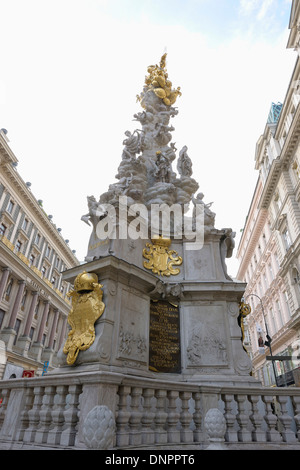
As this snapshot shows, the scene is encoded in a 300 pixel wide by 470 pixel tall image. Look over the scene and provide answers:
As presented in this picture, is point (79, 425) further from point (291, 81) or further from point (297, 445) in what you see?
point (291, 81)

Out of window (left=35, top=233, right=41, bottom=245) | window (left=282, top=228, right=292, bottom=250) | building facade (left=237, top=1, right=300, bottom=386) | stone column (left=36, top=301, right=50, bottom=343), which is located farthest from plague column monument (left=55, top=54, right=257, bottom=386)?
stone column (left=36, top=301, right=50, bottom=343)

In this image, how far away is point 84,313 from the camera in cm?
614

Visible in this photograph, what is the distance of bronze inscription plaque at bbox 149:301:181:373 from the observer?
6.84 metres

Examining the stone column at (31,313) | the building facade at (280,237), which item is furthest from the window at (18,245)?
the building facade at (280,237)

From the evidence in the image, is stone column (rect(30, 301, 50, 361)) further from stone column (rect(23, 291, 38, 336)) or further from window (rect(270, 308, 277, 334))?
window (rect(270, 308, 277, 334))

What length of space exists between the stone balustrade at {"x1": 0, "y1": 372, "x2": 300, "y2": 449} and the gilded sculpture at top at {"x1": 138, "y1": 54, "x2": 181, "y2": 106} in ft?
42.2

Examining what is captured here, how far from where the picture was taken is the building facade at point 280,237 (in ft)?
90.5

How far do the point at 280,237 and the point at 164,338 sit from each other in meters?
28.5

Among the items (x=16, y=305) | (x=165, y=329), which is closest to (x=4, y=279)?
(x=16, y=305)

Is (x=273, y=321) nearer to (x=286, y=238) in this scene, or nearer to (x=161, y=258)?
(x=286, y=238)

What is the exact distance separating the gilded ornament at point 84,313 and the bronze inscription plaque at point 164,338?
5.39ft
